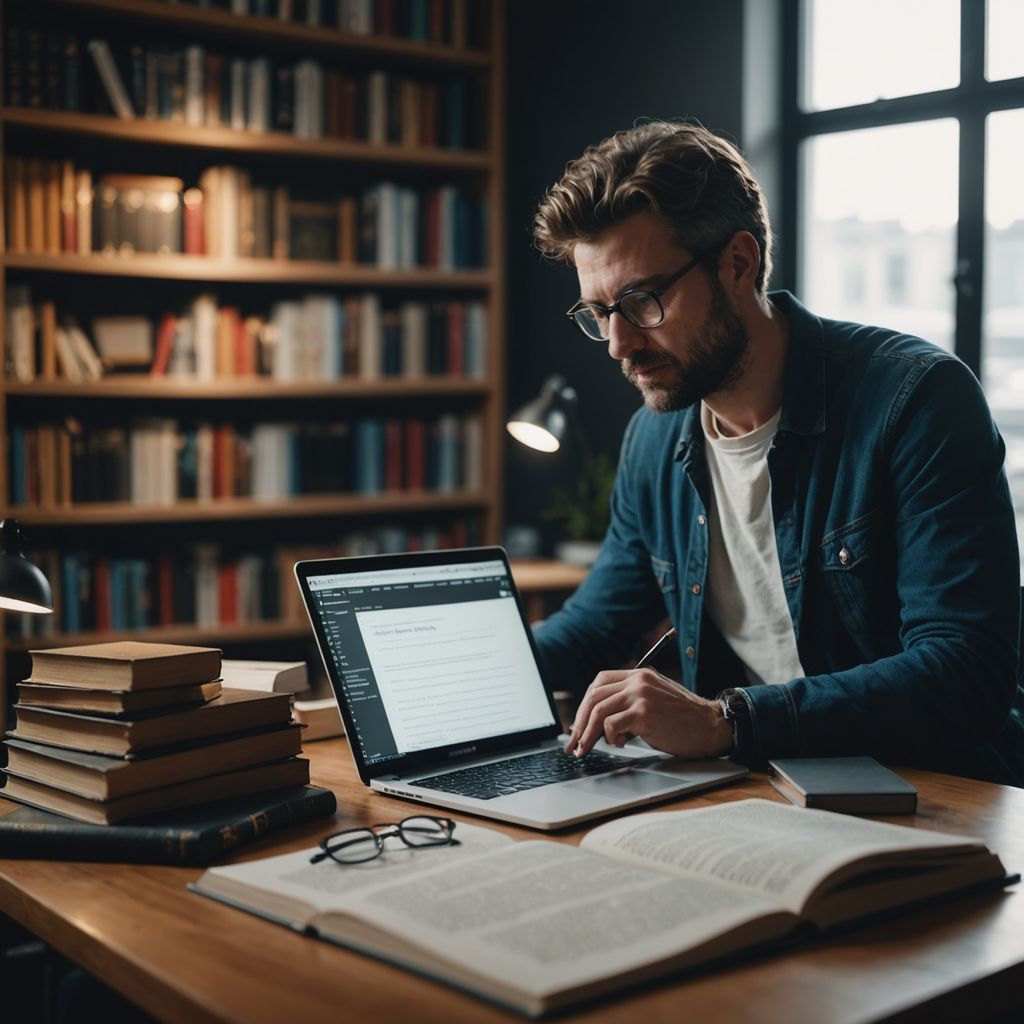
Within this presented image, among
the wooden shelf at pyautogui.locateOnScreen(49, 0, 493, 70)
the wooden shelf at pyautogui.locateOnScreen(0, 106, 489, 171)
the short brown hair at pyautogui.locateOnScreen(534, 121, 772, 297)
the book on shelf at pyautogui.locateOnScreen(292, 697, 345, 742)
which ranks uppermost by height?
the wooden shelf at pyautogui.locateOnScreen(49, 0, 493, 70)

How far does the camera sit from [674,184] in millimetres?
1634

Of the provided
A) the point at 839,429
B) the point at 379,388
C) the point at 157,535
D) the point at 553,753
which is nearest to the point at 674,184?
the point at 839,429

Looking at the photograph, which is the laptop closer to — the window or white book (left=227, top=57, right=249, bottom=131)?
the window

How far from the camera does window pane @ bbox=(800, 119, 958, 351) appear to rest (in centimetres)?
322

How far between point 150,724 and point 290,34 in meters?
2.65

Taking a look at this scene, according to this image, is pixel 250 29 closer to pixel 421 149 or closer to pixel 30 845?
pixel 421 149

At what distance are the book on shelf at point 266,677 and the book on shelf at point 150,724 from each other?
0.19 metres

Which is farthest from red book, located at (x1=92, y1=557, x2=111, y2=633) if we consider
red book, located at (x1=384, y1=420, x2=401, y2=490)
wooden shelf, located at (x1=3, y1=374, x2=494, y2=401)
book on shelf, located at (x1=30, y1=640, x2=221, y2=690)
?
book on shelf, located at (x1=30, y1=640, x2=221, y2=690)

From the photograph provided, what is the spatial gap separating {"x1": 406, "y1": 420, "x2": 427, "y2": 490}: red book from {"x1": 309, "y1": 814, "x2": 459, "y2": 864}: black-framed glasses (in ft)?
8.46

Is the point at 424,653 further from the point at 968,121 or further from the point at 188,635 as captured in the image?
the point at 968,121

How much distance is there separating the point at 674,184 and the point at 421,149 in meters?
2.07

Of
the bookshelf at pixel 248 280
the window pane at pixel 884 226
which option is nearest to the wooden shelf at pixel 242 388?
the bookshelf at pixel 248 280

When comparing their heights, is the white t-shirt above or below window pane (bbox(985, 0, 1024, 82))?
below

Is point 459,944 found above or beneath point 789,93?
beneath
